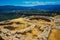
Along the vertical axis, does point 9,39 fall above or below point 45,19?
above

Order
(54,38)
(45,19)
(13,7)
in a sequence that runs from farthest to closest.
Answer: (13,7), (45,19), (54,38)

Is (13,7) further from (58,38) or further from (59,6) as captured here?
(58,38)

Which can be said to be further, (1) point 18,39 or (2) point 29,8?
(2) point 29,8

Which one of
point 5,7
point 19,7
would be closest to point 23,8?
point 19,7

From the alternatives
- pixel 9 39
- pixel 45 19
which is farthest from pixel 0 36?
pixel 45 19

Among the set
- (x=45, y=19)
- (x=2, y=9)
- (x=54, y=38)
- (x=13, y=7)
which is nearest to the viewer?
(x=54, y=38)

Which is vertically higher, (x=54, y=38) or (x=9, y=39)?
(x=9, y=39)

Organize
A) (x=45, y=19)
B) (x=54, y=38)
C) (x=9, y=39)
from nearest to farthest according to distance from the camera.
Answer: (x=9, y=39)
(x=54, y=38)
(x=45, y=19)

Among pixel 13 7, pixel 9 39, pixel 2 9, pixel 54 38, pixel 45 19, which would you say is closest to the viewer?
pixel 9 39

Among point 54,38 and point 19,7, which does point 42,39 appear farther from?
point 19,7
